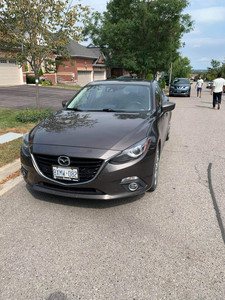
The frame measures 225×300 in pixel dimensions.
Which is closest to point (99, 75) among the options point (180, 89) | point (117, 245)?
point (180, 89)

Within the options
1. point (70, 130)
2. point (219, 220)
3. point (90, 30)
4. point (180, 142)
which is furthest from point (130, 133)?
point (90, 30)

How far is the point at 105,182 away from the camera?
117 inches

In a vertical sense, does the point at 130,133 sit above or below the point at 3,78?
below

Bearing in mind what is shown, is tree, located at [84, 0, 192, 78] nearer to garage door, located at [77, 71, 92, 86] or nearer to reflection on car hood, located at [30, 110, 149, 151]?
garage door, located at [77, 71, 92, 86]

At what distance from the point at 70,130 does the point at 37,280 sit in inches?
74.4

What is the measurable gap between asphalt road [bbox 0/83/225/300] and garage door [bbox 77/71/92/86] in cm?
3516

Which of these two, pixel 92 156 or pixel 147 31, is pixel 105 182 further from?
pixel 147 31

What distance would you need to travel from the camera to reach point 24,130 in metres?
7.23

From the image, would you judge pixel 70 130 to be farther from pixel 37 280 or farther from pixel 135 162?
pixel 37 280

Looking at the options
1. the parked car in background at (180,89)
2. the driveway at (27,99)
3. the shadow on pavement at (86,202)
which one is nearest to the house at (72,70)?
the driveway at (27,99)

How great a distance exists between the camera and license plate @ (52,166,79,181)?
118 inches

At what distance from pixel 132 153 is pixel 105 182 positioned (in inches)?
18.8

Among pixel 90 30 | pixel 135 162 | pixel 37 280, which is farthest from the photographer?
pixel 90 30

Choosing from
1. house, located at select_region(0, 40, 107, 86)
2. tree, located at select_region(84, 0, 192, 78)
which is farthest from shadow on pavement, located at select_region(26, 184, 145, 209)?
house, located at select_region(0, 40, 107, 86)
